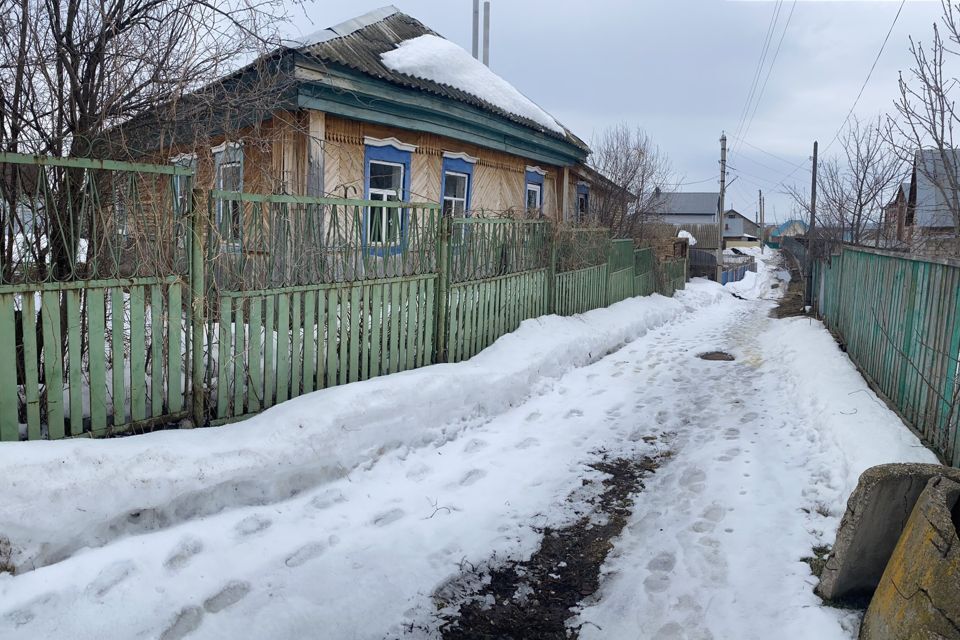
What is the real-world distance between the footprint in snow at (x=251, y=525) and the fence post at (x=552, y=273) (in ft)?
20.3

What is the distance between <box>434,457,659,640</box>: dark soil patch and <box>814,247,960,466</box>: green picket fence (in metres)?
2.39

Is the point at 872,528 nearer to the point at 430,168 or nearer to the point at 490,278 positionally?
the point at 490,278

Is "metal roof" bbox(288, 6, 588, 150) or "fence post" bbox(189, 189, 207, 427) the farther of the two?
"metal roof" bbox(288, 6, 588, 150)

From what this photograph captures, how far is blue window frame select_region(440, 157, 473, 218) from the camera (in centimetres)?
1146

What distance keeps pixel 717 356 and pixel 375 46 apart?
7.02m

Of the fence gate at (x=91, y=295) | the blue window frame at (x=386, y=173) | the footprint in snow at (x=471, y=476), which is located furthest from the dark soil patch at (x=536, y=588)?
the blue window frame at (x=386, y=173)

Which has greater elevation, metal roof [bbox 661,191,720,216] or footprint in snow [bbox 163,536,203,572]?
metal roof [bbox 661,191,720,216]

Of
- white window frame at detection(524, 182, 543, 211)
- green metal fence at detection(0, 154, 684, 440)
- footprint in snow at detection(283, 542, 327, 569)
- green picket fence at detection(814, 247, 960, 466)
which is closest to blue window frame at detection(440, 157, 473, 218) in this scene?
white window frame at detection(524, 182, 543, 211)

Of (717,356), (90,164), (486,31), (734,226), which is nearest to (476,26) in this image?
(486,31)

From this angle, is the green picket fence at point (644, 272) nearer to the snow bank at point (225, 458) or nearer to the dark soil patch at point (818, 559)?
the snow bank at point (225, 458)

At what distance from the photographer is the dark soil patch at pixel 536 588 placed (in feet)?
9.70

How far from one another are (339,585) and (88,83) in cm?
339

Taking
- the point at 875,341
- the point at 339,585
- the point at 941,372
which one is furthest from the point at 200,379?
the point at 875,341

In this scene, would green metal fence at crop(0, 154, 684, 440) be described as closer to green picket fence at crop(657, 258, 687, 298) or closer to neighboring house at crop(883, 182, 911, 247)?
neighboring house at crop(883, 182, 911, 247)
